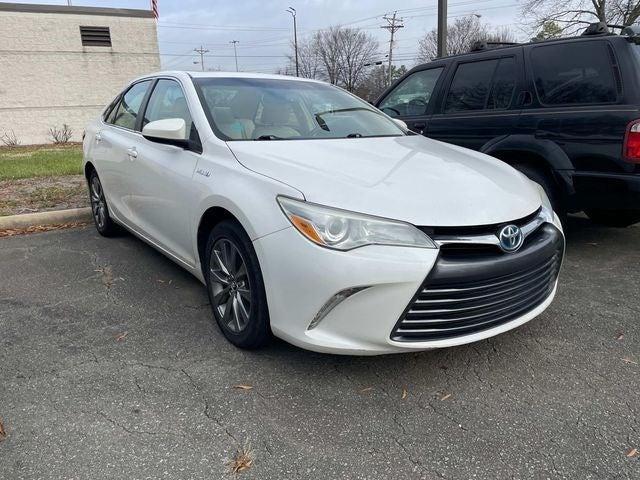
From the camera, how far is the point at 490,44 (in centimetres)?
544

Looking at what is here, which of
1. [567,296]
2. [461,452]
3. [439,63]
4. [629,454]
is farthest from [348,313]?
[439,63]

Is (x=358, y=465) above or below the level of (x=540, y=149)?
below

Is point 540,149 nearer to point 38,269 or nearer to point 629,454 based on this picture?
point 629,454

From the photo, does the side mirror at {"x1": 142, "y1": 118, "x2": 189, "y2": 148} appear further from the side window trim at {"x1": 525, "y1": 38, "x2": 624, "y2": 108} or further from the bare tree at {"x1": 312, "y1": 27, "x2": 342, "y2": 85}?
the bare tree at {"x1": 312, "y1": 27, "x2": 342, "y2": 85}

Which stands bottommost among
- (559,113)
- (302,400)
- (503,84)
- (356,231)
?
(302,400)

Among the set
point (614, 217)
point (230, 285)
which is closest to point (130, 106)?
point (230, 285)

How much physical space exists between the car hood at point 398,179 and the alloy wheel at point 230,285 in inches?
19.2

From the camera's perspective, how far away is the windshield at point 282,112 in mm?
3346

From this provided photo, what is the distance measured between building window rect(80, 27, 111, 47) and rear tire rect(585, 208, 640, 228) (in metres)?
18.6

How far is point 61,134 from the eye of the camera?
18828mm

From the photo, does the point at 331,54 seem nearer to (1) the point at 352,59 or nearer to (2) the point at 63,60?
(1) the point at 352,59

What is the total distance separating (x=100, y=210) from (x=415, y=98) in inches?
138

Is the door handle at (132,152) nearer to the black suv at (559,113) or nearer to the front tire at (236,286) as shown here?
the front tire at (236,286)

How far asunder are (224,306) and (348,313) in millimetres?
979
